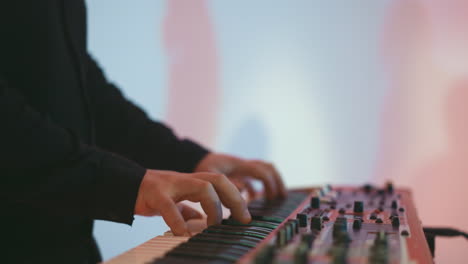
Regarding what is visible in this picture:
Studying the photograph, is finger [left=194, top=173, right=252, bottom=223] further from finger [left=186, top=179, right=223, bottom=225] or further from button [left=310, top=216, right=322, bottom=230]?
button [left=310, top=216, right=322, bottom=230]

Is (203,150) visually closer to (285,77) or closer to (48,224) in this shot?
(48,224)

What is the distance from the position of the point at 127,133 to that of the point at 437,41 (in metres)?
2.29

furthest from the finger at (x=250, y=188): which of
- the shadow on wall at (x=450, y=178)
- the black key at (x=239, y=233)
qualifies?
the shadow on wall at (x=450, y=178)

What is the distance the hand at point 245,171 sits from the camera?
156 centimetres

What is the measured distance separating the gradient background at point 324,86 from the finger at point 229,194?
2.03 metres

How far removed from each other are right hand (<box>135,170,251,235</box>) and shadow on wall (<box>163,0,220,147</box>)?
2.21 m

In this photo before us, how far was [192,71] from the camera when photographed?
323 cm

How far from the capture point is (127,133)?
5.29 ft

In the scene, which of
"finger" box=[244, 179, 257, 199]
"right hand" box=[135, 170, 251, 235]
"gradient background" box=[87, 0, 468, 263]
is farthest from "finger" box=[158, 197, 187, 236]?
"gradient background" box=[87, 0, 468, 263]

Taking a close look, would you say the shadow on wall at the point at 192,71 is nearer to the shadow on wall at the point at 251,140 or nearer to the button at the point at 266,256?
the shadow on wall at the point at 251,140

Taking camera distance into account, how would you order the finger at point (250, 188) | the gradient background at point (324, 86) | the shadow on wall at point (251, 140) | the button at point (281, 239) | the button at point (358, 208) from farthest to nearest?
the shadow on wall at point (251, 140)
the gradient background at point (324, 86)
the finger at point (250, 188)
the button at point (358, 208)
the button at point (281, 239)

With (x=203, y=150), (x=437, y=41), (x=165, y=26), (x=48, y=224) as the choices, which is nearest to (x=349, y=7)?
(x=437, y=41)

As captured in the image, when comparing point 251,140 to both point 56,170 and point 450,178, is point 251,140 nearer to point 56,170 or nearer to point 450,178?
point 450,178

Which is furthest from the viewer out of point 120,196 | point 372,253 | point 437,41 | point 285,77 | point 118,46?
point 285,77
